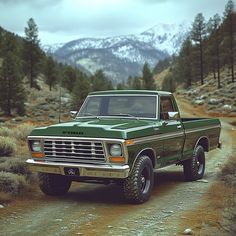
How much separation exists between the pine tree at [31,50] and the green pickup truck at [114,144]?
169 feet

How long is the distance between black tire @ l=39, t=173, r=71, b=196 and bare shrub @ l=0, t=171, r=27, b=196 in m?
0.48

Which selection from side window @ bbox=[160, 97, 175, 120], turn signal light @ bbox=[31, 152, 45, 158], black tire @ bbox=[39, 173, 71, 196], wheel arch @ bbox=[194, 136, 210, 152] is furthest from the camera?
wheel arch @ bbox=[194, 136, 210, 152]

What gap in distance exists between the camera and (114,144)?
764 centimetres

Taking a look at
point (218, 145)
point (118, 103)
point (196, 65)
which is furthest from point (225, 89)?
point (118, 103)

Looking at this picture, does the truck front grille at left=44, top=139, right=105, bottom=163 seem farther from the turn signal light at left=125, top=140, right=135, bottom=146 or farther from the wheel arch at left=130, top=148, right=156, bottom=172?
the wheel arch at left=130, top=148, right=156, bottom=172

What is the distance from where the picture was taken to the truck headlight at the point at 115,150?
7621 mm

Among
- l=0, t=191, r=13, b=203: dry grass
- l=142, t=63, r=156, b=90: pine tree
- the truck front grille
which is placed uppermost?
l=142, t=63, r=156, b=90: pine tree

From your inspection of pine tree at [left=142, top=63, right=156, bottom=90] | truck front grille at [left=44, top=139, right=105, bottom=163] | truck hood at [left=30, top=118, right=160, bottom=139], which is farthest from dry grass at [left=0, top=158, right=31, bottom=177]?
pine tree at [left=142, top=63, right=156, bottom=90]

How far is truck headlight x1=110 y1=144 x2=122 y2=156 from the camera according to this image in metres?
7.62

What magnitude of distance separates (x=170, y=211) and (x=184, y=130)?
10.0 ft

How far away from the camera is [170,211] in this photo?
7594 millimetres

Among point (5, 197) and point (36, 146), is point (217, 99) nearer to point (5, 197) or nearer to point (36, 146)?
point (36, 146)

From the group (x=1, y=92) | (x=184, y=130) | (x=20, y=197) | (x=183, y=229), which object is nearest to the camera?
(x=183, y=229)

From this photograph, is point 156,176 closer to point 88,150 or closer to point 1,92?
point 88,150
